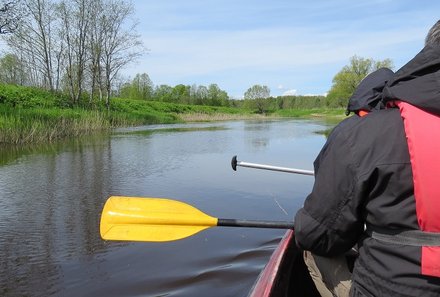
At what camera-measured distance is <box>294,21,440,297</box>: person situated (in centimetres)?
128

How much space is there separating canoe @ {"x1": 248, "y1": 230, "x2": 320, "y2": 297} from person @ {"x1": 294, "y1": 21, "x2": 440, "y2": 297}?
0.73 metres

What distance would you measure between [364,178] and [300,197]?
5339 millimetres

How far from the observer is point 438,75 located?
1.27 metres

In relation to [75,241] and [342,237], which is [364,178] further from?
[75,241]

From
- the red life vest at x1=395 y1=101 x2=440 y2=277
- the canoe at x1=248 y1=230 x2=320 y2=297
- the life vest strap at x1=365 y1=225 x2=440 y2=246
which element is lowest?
the canoe at x1=248 y1=230 x2=320 y2=297

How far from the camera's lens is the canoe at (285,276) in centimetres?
221

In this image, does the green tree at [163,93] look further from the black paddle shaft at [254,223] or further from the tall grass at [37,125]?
the black paddle shaft at [254,223]

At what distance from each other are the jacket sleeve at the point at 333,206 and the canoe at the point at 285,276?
0.63m

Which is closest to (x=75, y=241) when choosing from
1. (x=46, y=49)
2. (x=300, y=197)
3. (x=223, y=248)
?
(x=223, y=248)

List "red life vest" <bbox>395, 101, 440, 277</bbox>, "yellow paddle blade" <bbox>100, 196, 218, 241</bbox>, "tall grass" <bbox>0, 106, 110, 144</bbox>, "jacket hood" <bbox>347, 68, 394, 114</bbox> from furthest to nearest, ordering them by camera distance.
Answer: "tall grass" <bbox>0, 106, 110, 144</bbox> → "yellow paddle blade" <bbox>100, 196, 218, 241</bbox> → "jacket hood" <bbox>347, 68, 394, 114</bbox> → "red life vest" <bbox>395, 101, 440, 277</bbox>

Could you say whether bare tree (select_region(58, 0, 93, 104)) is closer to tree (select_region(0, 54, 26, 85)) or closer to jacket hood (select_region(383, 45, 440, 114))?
tree (select_region(0, 54, 26, 85))

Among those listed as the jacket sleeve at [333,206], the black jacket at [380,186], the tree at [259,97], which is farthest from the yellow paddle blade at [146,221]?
the tree at [259,97]

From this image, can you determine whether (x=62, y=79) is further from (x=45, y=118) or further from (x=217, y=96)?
(x=217, y=96)

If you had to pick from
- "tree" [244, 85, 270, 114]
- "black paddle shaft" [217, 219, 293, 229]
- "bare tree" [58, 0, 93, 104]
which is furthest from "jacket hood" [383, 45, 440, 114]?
"tree" [244, 85, 270, 114]
